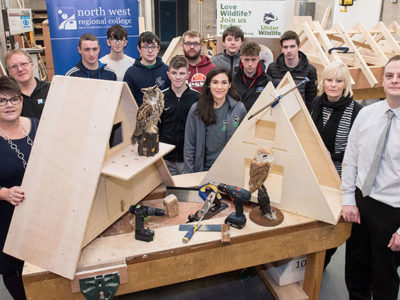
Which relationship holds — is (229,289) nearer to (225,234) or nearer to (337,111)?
(225,234)

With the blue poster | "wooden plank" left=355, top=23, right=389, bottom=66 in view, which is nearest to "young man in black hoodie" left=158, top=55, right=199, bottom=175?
the blue poster

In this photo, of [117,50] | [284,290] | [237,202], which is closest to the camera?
[237,202]

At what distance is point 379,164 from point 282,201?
0.49m

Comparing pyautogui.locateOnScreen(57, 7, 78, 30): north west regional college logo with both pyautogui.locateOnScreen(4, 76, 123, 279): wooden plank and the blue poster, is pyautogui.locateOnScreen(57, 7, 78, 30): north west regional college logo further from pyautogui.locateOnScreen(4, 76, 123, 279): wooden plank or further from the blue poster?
pyautogui.locateOnScreen(4, 76, 123, 279): wooden plank

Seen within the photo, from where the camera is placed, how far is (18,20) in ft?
15.6

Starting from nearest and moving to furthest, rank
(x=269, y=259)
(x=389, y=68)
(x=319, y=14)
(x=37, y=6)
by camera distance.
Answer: (x=389, y=68), (x=269, y=259), (x=319, y=14), (x=37, y=6)

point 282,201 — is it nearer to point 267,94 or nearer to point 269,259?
point 269,259

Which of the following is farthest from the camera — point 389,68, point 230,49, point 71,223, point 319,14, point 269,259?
point 319,14

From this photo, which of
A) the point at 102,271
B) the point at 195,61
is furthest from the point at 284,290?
the point at 195,61

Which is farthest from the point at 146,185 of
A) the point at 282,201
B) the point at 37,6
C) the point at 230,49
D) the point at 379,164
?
the point at 37,6

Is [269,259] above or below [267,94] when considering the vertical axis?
below

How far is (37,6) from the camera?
998cm

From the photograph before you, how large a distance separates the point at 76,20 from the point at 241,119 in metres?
2.83

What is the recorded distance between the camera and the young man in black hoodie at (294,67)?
3.12 meters
